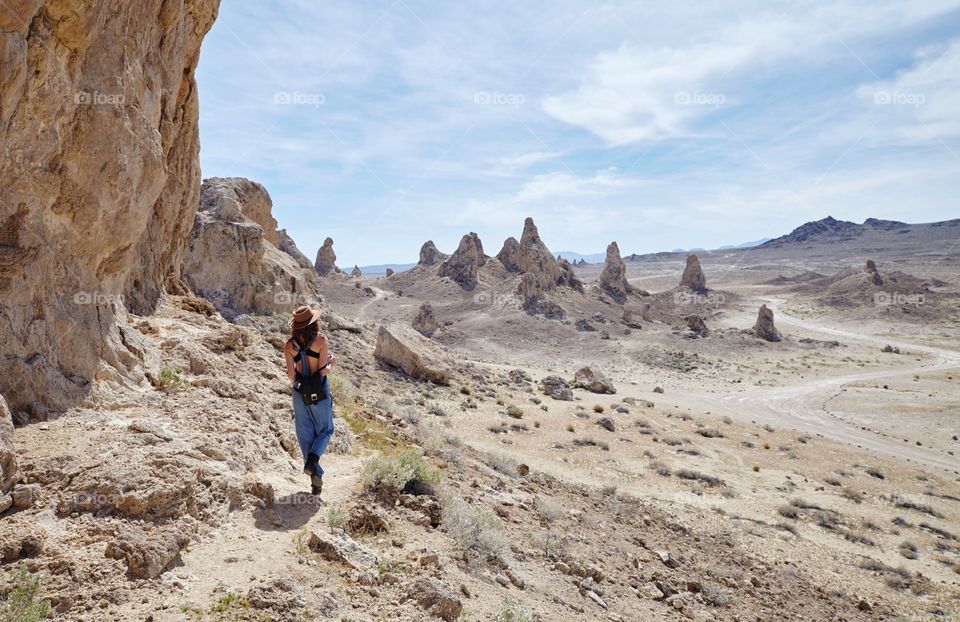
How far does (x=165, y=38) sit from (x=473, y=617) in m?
9.27

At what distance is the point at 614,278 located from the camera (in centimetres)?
6875

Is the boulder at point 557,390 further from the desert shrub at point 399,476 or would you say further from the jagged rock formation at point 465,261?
the jagged rock formation at point 465,261

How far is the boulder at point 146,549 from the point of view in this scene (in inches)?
143

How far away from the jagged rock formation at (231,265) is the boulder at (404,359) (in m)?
4.35

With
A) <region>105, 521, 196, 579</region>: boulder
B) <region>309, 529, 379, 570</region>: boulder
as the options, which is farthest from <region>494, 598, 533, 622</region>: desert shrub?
<region>105, 521, 196, 579</region>: boulder

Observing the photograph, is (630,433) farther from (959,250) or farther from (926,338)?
(959,250)

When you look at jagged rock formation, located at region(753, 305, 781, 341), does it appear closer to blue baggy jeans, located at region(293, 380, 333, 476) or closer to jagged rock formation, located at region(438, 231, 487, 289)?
jagged rock formation, located at region(438, 231, 487, 289)

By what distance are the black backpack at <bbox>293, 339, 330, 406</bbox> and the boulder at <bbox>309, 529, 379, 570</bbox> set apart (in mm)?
1290

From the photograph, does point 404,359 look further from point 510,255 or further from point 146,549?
point 510,255

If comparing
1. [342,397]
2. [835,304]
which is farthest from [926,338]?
[342,397]

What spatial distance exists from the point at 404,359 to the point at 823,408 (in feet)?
76.7

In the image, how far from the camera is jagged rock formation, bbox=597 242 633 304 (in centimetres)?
6788

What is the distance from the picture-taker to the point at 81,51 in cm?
551

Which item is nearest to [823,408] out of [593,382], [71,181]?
[593,382]
